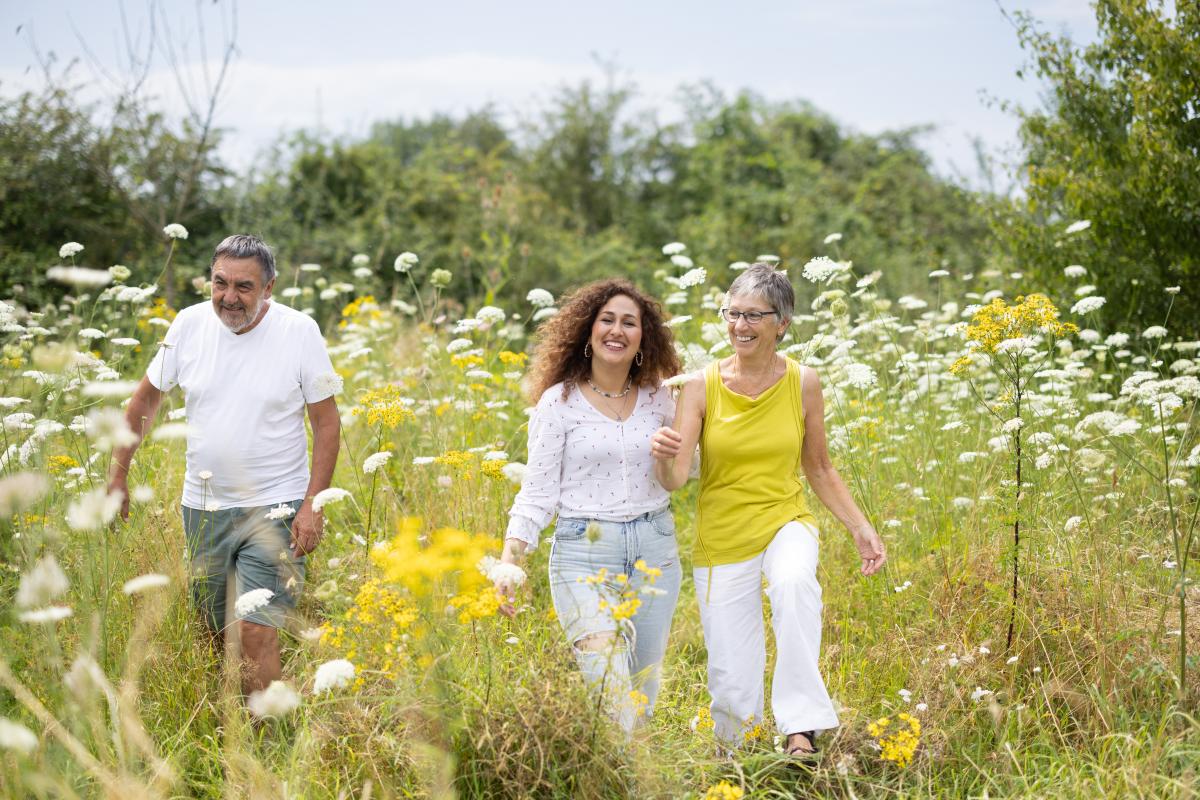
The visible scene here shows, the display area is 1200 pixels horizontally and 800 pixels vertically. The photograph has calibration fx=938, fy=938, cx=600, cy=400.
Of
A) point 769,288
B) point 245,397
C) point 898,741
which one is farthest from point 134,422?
point 898,741

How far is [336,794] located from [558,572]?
3.22 feet

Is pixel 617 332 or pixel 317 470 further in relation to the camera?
pixel 317 470

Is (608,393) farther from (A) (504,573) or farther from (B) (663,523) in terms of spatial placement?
(A) (504,573)

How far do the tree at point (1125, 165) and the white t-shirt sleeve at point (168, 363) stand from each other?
234 inches

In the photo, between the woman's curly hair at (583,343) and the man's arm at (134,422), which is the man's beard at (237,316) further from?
the woman's curly hair at (583,343)

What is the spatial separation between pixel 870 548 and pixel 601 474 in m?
1.02

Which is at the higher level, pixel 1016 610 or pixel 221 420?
pixel 221 420

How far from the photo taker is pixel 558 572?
327 cm

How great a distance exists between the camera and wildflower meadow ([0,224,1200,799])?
2553 mm

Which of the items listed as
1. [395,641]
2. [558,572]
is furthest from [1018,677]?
[395,641]

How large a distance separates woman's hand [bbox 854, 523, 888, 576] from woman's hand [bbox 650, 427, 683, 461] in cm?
77

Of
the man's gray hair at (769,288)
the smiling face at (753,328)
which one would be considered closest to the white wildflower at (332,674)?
the smiling face at (753,328)

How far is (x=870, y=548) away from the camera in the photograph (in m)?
3.41

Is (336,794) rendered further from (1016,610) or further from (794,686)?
(1016,610)
